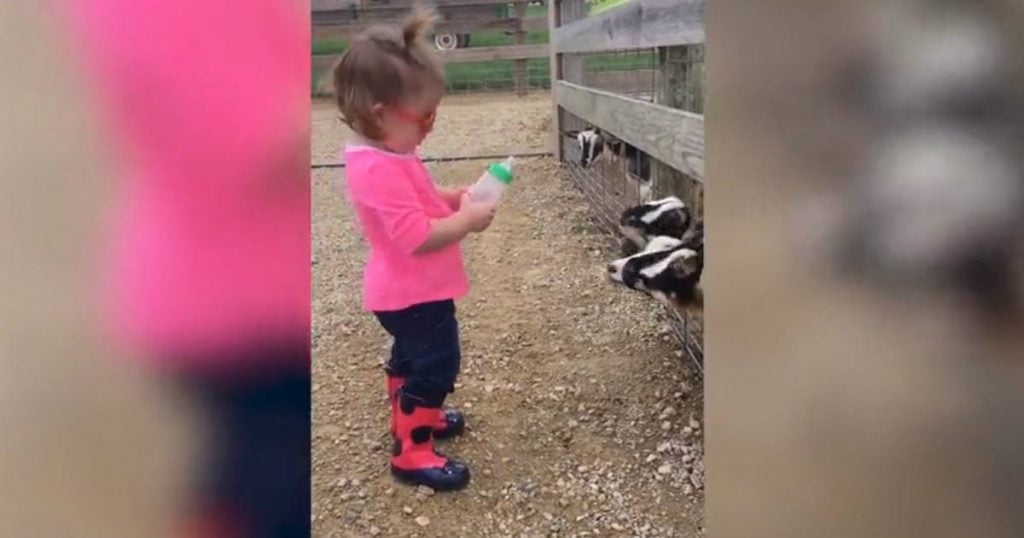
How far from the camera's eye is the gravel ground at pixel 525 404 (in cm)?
133

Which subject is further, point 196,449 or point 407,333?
point 407,333

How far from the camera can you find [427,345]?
4.62ft

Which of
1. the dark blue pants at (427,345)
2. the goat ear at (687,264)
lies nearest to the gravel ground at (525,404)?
the dark blue pants at (427,345)

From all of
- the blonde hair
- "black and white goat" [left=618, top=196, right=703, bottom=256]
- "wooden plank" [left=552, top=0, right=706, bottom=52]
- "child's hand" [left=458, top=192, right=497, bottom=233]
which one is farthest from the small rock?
"wooden plank" [left=552, top=0, right=706, bottom=52]

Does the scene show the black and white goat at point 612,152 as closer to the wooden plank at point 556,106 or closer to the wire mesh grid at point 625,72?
the wire mesh grid at point 625,72

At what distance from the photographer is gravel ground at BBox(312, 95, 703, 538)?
4.36 ft

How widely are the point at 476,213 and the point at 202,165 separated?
709 millimetres

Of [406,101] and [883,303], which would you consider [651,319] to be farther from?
[883,303]

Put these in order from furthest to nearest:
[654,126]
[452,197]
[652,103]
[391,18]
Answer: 1. [652,103]
2. [654,126]
3. [452,197]
4. [391,18]

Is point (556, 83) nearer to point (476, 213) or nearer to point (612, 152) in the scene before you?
point (612, 152)

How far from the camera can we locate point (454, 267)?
136 cm

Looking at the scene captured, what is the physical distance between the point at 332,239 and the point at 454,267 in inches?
35.6

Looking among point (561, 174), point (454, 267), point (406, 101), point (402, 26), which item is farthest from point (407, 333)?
point (561, 174)

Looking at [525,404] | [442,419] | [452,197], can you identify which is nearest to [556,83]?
[525,404]
